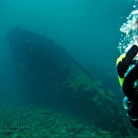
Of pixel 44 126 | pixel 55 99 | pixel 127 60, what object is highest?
pixel 127 60

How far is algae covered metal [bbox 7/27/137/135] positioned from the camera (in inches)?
438

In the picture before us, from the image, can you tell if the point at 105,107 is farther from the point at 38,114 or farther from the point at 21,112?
the point at 21,112

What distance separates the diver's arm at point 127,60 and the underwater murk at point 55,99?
1.40m

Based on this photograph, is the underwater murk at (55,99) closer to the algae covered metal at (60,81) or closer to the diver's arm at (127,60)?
the algae covered metal at (60,81)

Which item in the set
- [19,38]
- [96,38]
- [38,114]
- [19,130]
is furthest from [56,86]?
[96,38]

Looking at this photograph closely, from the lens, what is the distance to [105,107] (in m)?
11.0

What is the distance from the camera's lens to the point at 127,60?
7.92 feet

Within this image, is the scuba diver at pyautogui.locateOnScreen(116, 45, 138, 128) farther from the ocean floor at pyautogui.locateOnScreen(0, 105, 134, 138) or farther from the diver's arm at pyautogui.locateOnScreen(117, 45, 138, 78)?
the ocean floor at pyautogui.locateOnScreen(0, 105, 134, 138)

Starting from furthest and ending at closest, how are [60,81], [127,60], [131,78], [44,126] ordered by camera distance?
[60,81], [44,126], [127,60], [131,78]

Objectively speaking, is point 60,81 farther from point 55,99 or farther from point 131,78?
point 131,78

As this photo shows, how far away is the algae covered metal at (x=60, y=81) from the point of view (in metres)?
11.1

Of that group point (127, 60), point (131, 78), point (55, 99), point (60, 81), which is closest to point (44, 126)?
point (55, 99)

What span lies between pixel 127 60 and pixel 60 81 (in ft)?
39.9

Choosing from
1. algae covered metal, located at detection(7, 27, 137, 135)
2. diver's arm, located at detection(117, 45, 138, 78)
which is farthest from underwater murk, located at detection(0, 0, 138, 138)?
diver's arm, located at detection(117, 45, 138, 78)
